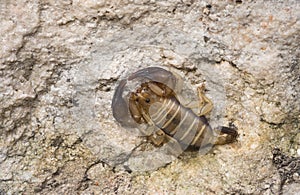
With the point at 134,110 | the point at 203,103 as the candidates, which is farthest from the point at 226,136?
the point at 134,110

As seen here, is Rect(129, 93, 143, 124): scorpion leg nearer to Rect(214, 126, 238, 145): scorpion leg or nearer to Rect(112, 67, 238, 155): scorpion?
Rect(112, 67, 238, 155): scorpion

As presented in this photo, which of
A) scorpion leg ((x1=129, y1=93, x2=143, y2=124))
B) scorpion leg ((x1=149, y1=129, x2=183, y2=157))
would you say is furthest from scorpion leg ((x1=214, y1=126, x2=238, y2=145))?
scorpion leg ((x1=129, y1=93, x2=143, y2=124))

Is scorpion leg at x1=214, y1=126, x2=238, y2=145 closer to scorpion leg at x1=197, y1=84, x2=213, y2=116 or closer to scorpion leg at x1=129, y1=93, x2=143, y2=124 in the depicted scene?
scorpion leg at x1=197, y1=84, x2=213, y2=116

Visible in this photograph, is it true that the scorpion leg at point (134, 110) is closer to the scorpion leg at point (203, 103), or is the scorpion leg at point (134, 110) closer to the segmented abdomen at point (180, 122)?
the segmented abdomen at point (180, 122)

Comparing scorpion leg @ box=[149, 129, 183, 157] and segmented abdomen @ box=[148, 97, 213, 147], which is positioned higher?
segmented abdomen @ box=[148, 97, 213, 147]

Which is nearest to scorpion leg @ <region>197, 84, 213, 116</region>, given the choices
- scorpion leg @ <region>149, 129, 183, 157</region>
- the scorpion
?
the scorpion

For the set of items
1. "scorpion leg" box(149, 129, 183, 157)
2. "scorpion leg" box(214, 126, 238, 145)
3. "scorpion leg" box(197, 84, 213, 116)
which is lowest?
"scorpion leg" box(149, 129, 183, 157)

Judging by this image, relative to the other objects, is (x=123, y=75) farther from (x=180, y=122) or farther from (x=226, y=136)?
(x=226, y=136)

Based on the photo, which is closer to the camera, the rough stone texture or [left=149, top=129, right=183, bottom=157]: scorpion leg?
the rough stone texture
